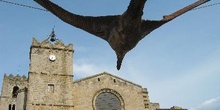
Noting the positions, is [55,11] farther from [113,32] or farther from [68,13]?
[113,32]

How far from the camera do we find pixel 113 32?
3096 millimetres

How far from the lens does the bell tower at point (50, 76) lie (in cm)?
2538

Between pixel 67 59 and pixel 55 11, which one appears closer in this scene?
pixel 55 11

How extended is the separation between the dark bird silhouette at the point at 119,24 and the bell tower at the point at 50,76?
73.9ft

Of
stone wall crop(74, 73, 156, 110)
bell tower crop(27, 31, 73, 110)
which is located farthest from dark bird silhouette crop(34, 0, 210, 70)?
stone wall crop(74, 73, 156, 110)

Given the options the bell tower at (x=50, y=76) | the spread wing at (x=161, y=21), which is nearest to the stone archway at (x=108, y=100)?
the bell tower at (x=50, y=76)

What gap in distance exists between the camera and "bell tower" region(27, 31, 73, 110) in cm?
2538

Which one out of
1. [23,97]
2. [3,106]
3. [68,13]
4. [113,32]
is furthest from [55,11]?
[3,106]

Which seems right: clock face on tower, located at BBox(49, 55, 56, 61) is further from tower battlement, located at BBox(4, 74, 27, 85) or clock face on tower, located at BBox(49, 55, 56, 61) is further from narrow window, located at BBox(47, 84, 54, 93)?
tower battlement, located at BBox(4, 74, 27, 85)

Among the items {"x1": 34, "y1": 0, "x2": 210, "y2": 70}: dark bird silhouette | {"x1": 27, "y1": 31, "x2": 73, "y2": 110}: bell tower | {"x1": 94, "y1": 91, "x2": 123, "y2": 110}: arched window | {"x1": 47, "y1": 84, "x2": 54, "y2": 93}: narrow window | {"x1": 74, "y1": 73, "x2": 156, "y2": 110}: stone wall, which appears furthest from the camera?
{"x1": 94, "y1": 91, "x2": 123, "y2": 110}: arched window

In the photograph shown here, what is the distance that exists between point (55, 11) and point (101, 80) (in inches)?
994

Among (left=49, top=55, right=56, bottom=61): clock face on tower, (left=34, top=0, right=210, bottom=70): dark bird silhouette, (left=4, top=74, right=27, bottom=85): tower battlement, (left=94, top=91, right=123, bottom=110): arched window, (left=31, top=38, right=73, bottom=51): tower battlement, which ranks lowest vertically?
(left=34, top=0, right=210, bottom=70): dark bird silhouette

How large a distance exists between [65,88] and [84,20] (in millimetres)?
23926

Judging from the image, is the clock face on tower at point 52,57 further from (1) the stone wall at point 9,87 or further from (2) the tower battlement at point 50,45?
(1) the stone wall at point 9,87
